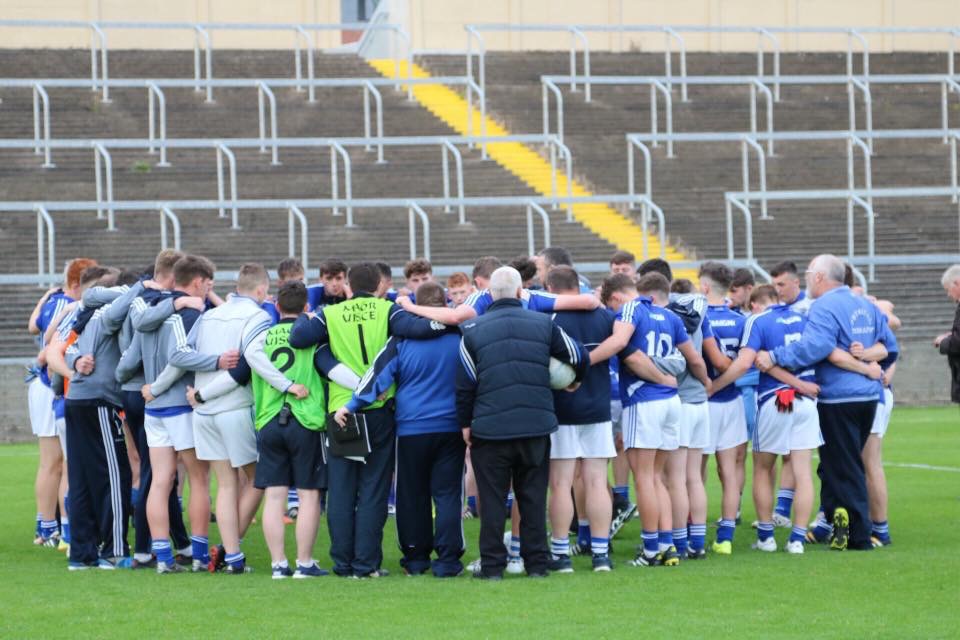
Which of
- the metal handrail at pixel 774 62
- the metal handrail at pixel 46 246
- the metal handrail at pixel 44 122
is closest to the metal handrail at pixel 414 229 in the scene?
the metal handrail at pixel 46 246

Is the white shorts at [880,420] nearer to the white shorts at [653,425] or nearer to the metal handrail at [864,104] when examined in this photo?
the white shorts at [653,425]

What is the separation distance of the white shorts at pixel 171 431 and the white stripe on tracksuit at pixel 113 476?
448 mm

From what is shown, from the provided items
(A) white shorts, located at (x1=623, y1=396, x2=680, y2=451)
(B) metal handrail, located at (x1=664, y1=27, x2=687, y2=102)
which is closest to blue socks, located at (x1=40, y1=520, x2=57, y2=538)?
(A) white shorts, located at (x1=623, y1=396, x2=680, y2=451)

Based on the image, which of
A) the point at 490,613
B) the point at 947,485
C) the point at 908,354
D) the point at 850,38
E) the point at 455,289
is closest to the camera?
the point at 490,613

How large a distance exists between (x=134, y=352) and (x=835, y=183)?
1965 cm

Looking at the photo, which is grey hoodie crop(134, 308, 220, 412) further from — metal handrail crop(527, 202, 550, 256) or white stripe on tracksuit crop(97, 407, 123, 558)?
metal handrail crop(527, 202, 550, 256)

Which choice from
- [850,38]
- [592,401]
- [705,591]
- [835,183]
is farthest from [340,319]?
[850,38]

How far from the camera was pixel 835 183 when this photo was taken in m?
28.1

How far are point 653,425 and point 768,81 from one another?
2184 centimetres

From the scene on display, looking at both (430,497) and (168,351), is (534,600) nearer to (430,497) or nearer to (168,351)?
(430,497)

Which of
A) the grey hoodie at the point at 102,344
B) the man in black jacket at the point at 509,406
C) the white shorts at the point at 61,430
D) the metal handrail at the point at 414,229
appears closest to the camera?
the man in black jacket at the point at 509,406

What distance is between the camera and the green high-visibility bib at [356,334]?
33.5 feet

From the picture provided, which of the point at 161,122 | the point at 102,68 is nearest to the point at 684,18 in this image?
the point at 102,68

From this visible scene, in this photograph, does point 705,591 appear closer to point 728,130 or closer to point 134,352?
point 134,352
